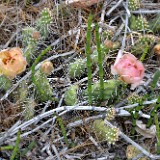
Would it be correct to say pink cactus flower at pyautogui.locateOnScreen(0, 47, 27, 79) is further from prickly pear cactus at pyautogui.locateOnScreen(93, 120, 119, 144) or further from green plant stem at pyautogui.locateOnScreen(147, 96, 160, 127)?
green plant stem at pyautogui.locateOnScreen(147, 96, 160, 127)

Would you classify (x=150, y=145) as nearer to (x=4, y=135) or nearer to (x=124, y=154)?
(x=124, y=154)

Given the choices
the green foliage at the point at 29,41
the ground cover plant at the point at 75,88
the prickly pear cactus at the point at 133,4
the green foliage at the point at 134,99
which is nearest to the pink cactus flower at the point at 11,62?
the ground cover plant at the point at 75,88

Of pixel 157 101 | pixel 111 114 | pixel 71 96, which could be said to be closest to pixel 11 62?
pixel 71 96

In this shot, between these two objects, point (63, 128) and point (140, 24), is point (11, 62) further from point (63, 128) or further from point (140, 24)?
point (140, 24)

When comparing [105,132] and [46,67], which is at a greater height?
[46,67]

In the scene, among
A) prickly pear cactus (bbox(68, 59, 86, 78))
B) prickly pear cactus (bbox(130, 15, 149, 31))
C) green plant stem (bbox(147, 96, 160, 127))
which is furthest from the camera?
prickly pear cactus (bbox(130, 15, 149, 31))

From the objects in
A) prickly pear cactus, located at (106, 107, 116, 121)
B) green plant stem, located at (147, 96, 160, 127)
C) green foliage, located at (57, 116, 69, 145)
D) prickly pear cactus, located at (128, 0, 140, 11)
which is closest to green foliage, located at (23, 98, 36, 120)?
green foliage, located at (57, 116, 69, 145)

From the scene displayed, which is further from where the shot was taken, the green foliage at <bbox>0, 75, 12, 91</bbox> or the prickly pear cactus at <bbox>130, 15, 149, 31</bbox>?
the prickly pear cactus at <bbox>130, 15, 149, 31</bbox>
